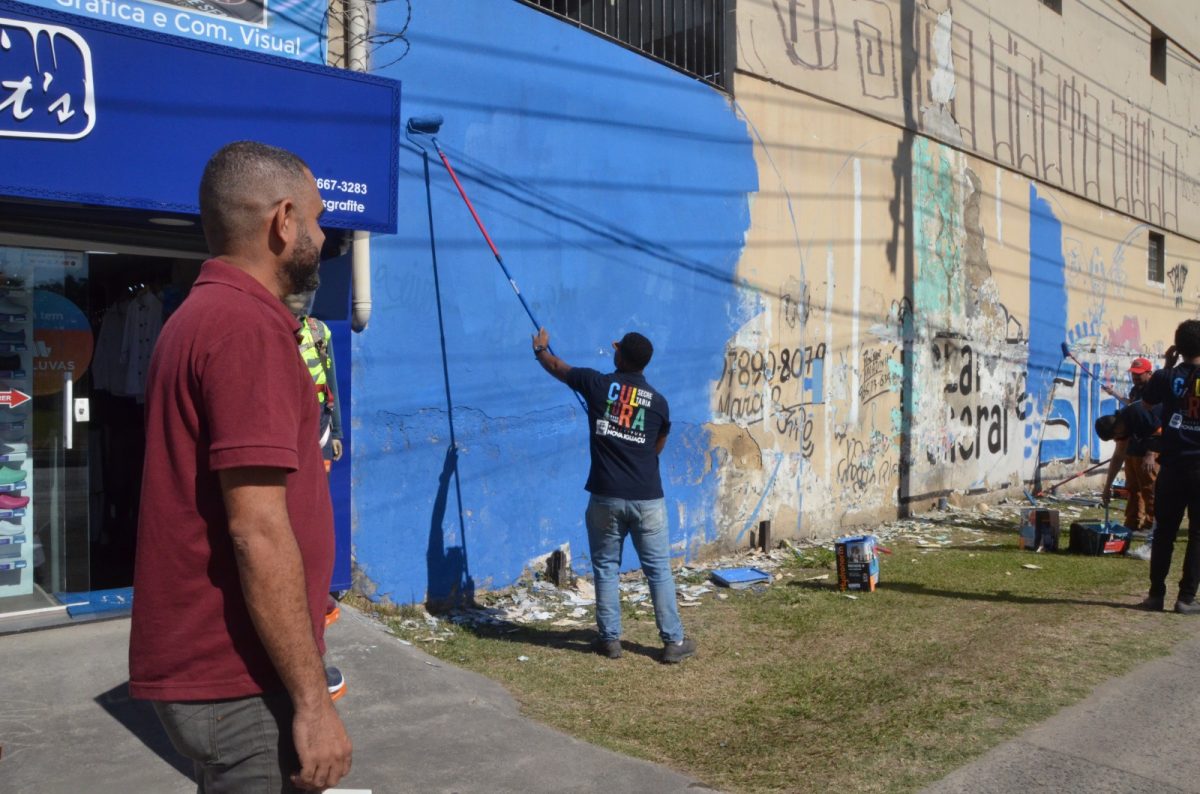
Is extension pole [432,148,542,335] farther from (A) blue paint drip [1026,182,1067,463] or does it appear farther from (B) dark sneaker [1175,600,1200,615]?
(A) blue paint drip [1026,182,1067,463]

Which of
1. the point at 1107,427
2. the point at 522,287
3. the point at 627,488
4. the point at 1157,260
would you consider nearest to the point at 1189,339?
the point at 1107,427

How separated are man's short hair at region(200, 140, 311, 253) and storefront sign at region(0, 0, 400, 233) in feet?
11.1

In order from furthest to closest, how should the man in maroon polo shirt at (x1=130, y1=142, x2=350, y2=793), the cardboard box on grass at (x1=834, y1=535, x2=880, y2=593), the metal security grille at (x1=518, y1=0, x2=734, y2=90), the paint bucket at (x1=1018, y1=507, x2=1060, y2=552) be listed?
the paint bucket at (x1=1018, y1=507, x2=1060, y2=552), the metal security grille at (x1=518, y1=0, x2=734, y2=90), the cardboard box on grass at (x1=834, y1=535, x2=880, y2=593), the man in maroon polo shirt at (x1=130, y1=142, x2=350, y2=793)

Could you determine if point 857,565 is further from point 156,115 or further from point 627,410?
point 156,115

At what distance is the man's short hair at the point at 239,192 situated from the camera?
2.04m

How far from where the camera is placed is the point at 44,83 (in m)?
4.84

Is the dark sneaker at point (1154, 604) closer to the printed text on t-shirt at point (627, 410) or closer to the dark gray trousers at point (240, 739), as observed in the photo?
the printed text on t-shirt at point (627, 410)

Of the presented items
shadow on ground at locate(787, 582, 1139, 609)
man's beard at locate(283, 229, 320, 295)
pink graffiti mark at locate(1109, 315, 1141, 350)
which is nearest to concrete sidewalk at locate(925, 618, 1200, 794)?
shadow on ground at locate(787, 582, 1139, 609)

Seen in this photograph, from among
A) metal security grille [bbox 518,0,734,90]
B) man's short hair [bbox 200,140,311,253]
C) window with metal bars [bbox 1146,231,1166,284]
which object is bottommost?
man's short hair [bbox 200,140,311,253]

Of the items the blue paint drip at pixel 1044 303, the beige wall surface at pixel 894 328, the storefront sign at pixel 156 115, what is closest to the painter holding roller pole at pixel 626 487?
the storefront sign at pixel 156 115

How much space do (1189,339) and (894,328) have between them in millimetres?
4573

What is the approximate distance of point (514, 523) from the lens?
7.55m

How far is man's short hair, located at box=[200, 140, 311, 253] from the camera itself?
6.70ft

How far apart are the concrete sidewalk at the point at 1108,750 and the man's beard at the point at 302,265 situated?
3351mm
